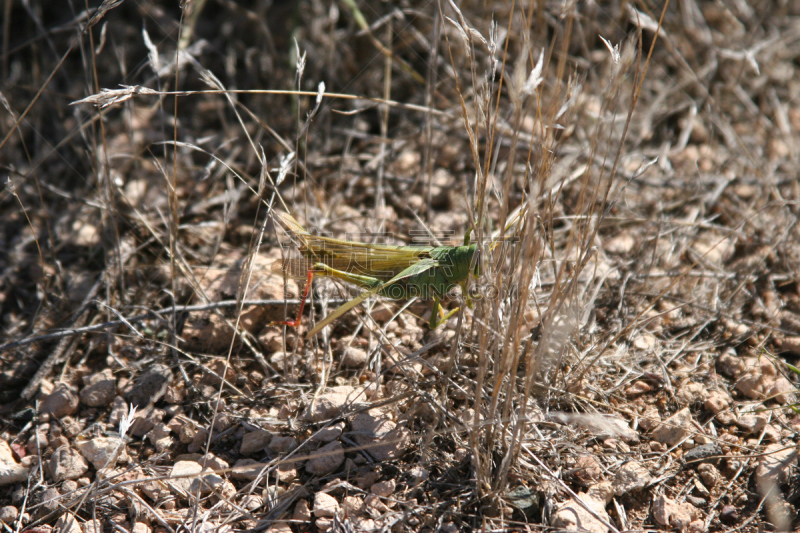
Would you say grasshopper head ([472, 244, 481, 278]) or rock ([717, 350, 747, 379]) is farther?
rock ([717, 350, 747, 379])

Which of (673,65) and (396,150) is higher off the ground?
(673,65)

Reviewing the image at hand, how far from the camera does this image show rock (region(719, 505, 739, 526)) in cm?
152

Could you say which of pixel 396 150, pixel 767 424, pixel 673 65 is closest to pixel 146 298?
pixel 396 150

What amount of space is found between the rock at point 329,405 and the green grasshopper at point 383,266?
28 centimetres

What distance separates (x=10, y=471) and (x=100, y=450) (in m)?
0.27

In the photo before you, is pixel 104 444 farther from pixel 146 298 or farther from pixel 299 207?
pixel 299 207

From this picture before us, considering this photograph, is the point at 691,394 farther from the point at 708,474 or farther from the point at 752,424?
the point at 708,474

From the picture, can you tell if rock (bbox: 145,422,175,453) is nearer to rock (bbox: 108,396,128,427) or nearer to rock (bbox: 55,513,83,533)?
rock (bbox: 108,396,128,427)

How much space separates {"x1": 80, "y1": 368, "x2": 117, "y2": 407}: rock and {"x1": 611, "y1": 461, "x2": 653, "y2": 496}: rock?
1.76 m

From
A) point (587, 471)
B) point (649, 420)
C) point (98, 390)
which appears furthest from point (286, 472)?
point (649, 420)

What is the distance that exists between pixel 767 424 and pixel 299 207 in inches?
81.8

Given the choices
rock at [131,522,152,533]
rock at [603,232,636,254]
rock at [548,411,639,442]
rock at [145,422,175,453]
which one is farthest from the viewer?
rock at [603,232,636,254]

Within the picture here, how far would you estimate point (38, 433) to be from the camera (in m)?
1.79

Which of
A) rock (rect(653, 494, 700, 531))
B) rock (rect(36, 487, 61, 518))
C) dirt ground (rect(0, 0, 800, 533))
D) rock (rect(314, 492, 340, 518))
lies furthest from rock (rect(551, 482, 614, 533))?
rock (rect(36, 487, 61, 518))
